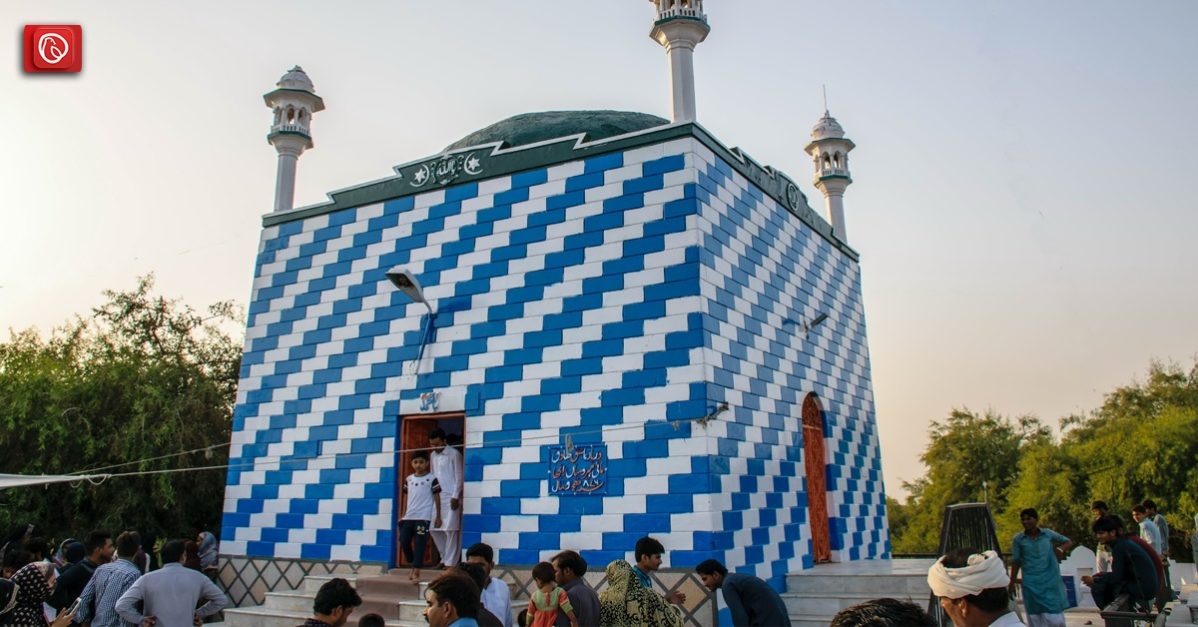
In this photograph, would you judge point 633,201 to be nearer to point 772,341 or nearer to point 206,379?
point 772,341

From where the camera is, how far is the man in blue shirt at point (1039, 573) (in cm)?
669

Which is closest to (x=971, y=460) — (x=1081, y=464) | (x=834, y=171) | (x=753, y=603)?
(x=1081, y=464)

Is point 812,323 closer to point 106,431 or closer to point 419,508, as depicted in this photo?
point 419,508

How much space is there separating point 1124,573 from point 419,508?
21.0 feet

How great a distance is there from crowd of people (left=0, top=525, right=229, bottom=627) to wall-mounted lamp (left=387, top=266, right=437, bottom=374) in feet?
12.4

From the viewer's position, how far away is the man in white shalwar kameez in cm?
834

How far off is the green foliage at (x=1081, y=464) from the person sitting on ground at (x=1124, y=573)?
18.4m

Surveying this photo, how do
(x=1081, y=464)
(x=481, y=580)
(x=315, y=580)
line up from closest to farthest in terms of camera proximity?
1. (x=481, y=580)
2. (x=315, y=580)
3. (x=1081, y=464)

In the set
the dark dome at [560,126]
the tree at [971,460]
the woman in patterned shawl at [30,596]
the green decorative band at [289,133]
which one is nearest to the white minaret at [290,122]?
the green decorative band at [289,133]

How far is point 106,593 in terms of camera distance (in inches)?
205

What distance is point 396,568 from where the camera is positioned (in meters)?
8.70

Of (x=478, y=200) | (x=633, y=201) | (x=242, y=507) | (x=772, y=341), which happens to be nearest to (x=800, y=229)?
(x=772, y=341)

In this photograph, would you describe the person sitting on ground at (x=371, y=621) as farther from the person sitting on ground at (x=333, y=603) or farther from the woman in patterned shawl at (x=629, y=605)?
the woman in patterned shawl at (x=629, y=605)

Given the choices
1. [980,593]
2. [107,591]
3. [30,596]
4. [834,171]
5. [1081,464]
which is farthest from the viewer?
[1081,464]
